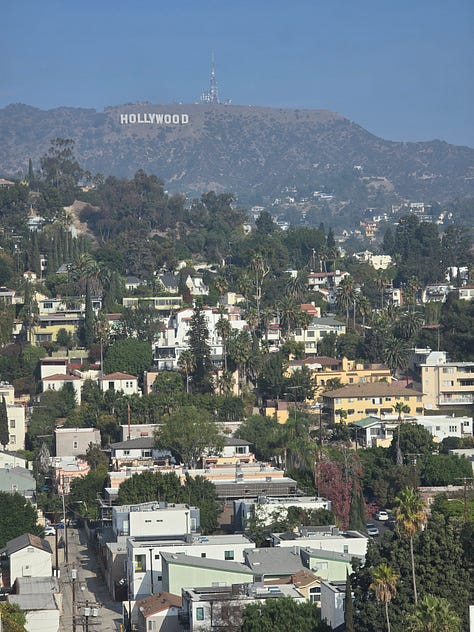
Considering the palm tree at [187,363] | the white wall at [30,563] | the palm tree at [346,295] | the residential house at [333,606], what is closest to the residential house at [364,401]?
the palm tree at [187,363]

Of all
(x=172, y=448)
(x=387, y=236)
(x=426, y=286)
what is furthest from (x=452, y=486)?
(x=387, y=236)

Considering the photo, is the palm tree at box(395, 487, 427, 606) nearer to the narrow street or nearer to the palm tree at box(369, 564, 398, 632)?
the palm tree at box(369, 564, 398, 632)

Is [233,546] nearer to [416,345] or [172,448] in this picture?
[172,448]

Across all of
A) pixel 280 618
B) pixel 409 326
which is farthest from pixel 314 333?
pixel 280 618

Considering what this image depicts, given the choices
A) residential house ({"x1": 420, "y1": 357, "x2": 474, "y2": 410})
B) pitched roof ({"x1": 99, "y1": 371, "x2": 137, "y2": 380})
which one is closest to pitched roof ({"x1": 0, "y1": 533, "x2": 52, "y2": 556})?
pitched roof ({"x1": 99, "y1": 371, "x2": 137, "y2": 380})

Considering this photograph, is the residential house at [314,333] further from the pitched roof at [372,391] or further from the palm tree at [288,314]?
the pitched roof at [372,391]

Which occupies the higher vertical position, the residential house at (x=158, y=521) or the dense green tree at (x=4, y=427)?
the dense green tree at (x=4, y=427)
